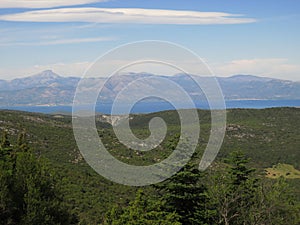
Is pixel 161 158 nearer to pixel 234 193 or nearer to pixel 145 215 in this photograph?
pixel 234 193

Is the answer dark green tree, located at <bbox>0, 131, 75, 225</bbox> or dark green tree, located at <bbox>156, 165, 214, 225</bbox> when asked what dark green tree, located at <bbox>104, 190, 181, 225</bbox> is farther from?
dark green tree, located at <bbox>0, 131, 75, 225</bbox>

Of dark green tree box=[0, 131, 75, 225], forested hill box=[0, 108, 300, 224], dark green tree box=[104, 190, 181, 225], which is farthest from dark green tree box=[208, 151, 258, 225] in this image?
dark green tree box=[0, 131, 75, 225]

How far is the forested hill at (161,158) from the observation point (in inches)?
752

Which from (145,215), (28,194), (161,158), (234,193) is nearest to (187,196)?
(145,215)

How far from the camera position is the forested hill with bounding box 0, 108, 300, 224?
62.6ft

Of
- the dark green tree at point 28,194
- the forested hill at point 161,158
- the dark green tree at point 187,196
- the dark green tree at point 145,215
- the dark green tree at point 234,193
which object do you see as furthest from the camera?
the dark green tree at point 234,193

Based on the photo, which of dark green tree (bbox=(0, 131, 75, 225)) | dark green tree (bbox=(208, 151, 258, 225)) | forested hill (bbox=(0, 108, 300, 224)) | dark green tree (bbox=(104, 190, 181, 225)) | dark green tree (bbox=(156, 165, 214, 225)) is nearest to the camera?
dark green tree (bbox=(104, 190, 181, 225))

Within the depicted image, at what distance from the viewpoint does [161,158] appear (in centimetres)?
2222

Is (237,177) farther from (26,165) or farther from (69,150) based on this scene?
(69,150)

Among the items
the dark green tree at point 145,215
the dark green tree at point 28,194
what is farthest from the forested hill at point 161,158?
the dark green tree at point 28,194

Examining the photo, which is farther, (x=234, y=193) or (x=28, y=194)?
(x=234, y=193)

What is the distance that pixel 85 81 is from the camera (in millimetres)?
11602

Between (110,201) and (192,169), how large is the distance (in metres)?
25.8

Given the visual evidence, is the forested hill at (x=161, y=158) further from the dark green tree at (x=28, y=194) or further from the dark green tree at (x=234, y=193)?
the dark green tree at (x=28, y=194)
